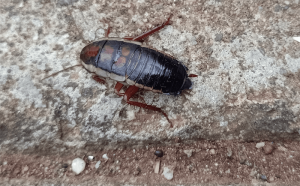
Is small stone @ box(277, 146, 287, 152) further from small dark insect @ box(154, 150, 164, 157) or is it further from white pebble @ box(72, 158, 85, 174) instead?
white pebble @ box(72, 158, 85, 174)

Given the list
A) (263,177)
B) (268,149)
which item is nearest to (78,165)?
(263,177)

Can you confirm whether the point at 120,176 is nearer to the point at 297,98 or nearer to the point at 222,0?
the point at 297,98

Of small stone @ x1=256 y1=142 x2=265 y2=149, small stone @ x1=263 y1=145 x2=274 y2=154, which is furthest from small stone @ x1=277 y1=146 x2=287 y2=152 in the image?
small stone @ x1=256 y1=142 x2=265 y2=149

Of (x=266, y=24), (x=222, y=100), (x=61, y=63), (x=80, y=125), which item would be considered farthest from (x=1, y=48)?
(x=266, y=24)

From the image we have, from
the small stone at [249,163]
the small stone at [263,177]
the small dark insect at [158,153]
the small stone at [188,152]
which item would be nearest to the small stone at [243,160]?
the small stone at [249,163]

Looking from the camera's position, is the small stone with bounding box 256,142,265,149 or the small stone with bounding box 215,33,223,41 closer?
the small stone with bounding box 256,142,265,149

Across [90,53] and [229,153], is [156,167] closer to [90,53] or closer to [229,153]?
[229,153]
